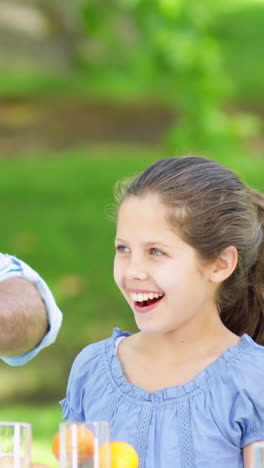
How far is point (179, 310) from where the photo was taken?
2.10 meters

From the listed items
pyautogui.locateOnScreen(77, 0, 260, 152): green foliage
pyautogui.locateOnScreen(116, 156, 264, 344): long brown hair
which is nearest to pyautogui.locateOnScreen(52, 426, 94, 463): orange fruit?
pyautogui.locateOnScreen(116, 156, 264, 344): long brown hair

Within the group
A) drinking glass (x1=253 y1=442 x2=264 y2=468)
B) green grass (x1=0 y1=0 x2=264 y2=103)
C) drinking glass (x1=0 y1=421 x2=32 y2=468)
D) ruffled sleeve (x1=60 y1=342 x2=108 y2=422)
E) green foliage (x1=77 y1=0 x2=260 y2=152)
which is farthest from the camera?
green grass (x1=0 y1=0 x2=264 y2=103)

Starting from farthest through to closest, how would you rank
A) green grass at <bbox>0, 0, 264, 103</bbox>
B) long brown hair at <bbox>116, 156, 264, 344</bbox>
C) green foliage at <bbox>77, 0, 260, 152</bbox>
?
green grass at <bbox>0, 0, 264, 103</bbox> < green foliage at <bbox>77, 0, 260, 152</bbox> < long brown hair at <bbox>116, 156, 264, 344</bbox>

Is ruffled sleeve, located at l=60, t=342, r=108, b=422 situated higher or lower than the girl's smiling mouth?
lower

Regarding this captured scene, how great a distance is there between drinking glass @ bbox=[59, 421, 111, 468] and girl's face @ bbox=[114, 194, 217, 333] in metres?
0.58

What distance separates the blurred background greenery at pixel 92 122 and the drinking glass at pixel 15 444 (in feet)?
9.65

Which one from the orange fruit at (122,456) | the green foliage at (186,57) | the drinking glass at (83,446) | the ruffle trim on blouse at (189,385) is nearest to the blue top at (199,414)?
the ruffle trim on blouse at (189,385)

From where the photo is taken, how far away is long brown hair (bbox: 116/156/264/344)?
214 cm

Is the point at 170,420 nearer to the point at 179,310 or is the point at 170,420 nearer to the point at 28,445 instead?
the point at 179,310

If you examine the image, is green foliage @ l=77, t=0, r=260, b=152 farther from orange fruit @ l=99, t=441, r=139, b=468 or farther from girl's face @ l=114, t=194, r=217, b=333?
orange fruit @ l=99, t=441, r=139, b=468

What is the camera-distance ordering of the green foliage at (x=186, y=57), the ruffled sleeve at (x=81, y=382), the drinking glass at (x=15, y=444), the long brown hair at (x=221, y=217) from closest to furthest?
1. the drinking glass at (x=15, y=444)
2. the long brown hair at (x=221, y=217)
3. the ruffled sleeve at (x=81, y=382)
4. the green foliage at (x=186, y=57)

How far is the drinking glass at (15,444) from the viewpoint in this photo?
1477mm

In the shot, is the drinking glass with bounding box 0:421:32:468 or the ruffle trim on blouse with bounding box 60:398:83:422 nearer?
the drinking glass with bounding box 0:421:32:468

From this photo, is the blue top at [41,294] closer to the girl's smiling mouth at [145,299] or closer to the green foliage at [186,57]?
the girl's smiling mouth at [145,299]
